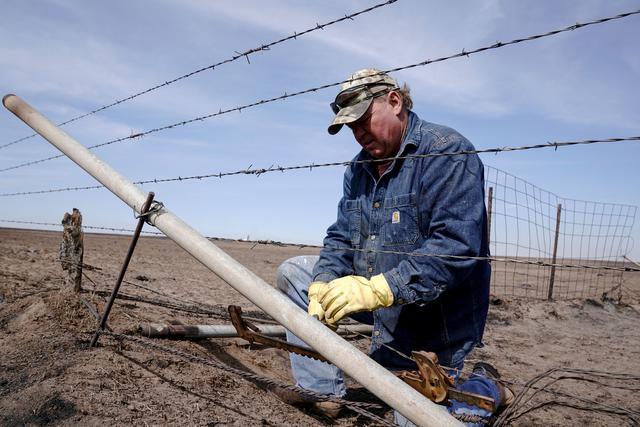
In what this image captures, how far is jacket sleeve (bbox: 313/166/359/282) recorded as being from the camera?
9.45 ft

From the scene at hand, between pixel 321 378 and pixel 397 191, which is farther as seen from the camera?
pixel 321 378

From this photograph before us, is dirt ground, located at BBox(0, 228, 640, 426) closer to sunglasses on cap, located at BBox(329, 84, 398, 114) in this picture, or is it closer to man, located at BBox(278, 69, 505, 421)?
man, located at BBox(278, 69, 505, 421)

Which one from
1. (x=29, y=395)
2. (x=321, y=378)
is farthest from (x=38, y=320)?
(x=321, y=378)

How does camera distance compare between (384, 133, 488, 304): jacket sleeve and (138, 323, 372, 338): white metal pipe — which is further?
(138, 323, 372, 338): white metal pipe

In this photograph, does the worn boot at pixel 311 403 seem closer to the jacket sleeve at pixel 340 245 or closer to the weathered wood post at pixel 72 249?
the jacket sleeve at pixel 340 245

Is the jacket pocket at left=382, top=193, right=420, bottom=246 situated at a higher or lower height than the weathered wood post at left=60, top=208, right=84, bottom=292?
higher

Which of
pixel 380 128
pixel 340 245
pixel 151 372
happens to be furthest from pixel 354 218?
pixel 151 372

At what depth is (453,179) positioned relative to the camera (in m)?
2.36

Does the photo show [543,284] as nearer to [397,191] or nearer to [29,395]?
[397,191]

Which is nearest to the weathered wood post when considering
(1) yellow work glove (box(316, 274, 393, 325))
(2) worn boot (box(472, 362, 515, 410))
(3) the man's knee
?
(3) the man's knee

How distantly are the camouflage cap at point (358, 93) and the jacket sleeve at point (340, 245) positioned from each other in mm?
556

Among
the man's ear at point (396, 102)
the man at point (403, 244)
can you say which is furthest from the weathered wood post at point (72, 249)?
the man's ear at point (396, 102)

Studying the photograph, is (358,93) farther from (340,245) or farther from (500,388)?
(500,388)

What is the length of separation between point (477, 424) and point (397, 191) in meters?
1.12
